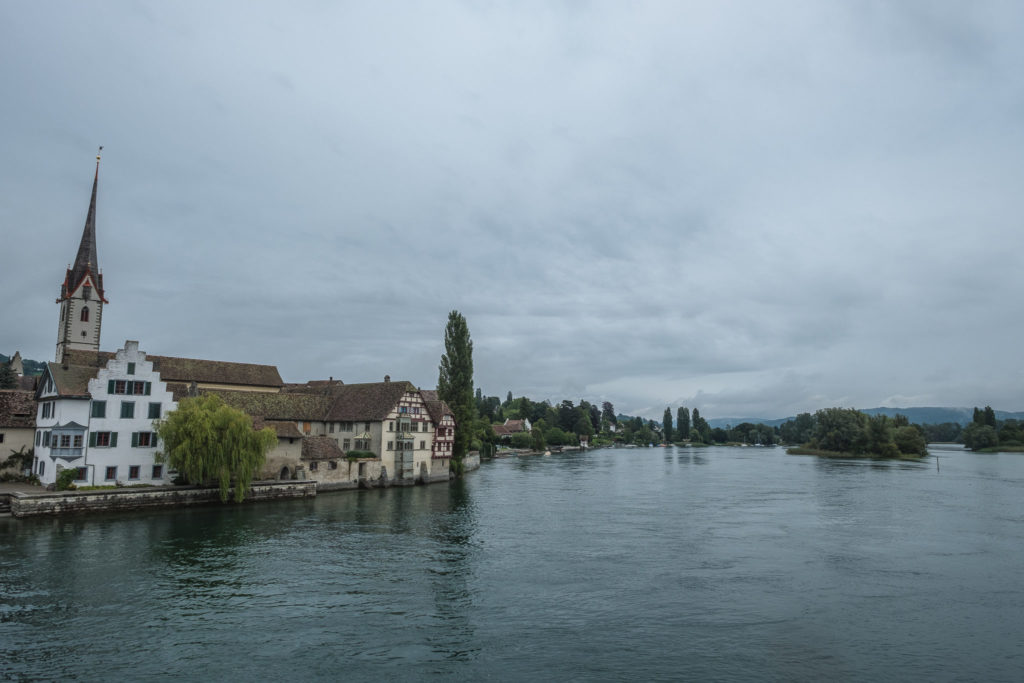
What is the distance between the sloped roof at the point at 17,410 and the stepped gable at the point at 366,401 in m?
27.8

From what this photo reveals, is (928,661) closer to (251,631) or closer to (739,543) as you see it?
(739,543)

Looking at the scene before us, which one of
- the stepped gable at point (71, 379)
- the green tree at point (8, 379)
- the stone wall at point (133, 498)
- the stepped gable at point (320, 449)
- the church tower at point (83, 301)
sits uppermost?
the church tower at point (83, 301)

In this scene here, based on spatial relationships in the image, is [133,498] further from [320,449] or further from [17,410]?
[320,449]

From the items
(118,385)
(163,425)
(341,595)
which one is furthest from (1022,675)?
(118,385)

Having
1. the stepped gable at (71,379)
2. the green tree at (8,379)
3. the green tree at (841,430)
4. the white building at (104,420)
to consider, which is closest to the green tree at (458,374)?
the white building at (104,420)

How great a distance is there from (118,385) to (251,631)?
37.5 metres

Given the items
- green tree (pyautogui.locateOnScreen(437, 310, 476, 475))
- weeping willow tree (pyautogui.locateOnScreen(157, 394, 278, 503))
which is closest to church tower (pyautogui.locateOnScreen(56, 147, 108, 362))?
weeping willow tree (pyautogui.locateOnScreen(157, 394, 278, 503))

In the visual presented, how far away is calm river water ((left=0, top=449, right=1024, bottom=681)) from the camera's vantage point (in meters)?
20.1

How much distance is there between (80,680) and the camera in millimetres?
18469

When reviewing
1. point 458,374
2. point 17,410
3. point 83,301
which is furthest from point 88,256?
point 458,374

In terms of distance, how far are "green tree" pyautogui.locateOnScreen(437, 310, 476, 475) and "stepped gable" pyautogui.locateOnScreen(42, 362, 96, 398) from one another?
41.7 m

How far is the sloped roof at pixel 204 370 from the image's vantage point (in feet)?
225

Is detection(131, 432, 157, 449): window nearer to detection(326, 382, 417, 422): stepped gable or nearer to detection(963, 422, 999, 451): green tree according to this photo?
detection(326, 382, 417, 422): stepped gable

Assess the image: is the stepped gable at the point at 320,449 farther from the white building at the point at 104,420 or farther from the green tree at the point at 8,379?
the green tree at the point at 8,379
